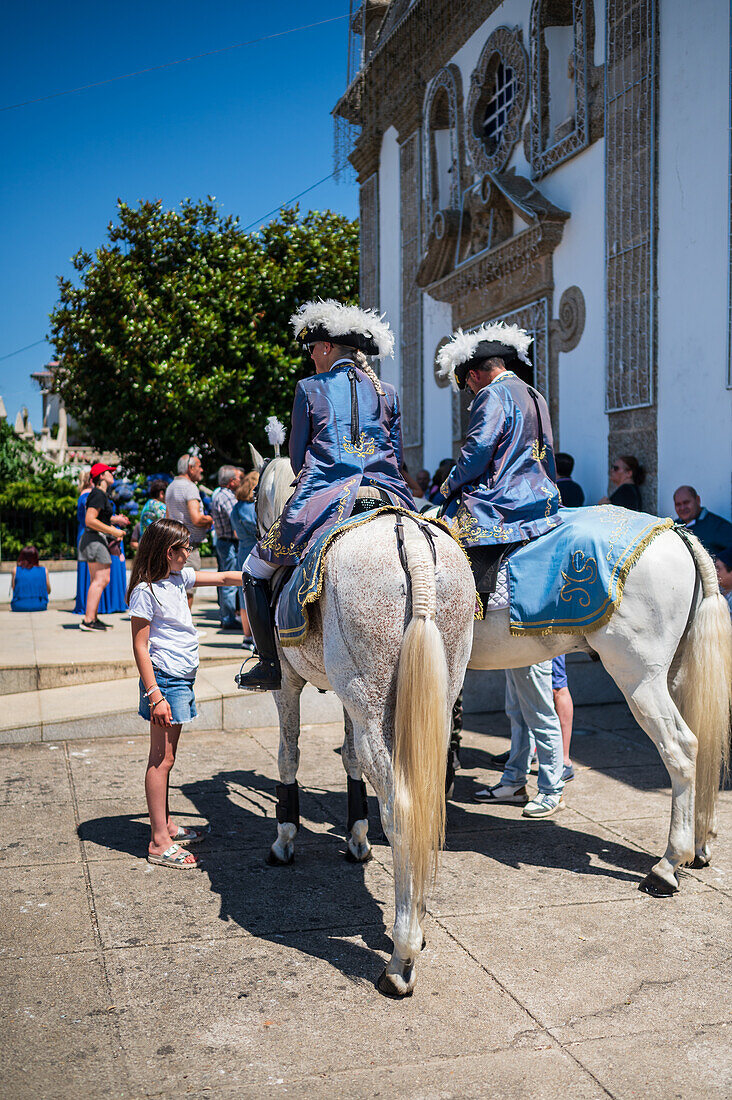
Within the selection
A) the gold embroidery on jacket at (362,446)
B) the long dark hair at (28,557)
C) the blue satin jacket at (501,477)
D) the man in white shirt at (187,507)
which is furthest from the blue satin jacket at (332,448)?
the long dark hair at (28,557)

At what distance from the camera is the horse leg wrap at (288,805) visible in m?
4.51

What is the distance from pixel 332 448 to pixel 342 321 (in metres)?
0.60

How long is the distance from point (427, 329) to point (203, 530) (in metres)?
5.89

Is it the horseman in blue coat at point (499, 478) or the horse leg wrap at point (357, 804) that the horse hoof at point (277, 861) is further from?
the horseman in blue coat at point (499, 478)

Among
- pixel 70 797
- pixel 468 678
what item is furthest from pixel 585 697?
pixel 70 797

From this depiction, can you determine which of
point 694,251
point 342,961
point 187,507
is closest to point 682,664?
point 342,961

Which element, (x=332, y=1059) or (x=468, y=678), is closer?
(x=332, y=1059)

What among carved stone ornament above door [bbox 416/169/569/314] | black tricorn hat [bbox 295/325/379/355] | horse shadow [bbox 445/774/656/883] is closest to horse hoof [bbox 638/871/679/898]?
horse shadow [bbox 445/774/656/883]

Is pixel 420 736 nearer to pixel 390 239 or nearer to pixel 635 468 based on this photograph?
pixel 635 468

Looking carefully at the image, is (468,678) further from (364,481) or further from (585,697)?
(364,481)

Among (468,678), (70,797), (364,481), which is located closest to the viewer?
(364,481)

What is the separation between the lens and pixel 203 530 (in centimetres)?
952

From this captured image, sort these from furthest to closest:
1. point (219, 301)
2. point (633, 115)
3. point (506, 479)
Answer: point (219, 301), point (633, 115), point (506, 479)

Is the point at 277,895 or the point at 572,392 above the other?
the point at 572,392
